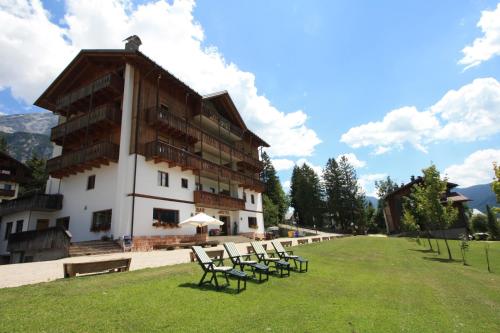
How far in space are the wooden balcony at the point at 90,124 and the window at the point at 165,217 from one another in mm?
7878

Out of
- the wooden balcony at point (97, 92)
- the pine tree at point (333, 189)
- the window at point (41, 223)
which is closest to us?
the wooden balcony at point (97, 92)

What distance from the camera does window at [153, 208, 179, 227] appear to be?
23.0m

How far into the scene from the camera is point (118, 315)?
543 centimetres

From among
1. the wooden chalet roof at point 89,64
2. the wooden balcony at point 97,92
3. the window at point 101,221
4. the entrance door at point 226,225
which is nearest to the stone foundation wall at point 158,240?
the window at point 101,221

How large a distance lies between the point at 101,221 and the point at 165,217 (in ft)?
15.6

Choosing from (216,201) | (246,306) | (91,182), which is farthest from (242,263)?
(216,201)

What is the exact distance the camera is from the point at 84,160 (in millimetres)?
23078

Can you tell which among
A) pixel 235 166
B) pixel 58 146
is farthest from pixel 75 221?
pixel 235 166

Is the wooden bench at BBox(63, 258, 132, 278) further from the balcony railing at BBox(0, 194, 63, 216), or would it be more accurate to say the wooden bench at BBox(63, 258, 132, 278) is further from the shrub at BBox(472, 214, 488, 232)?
the shrub at BBox(472, 214, 488, 232)

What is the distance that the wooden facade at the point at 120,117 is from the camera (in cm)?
2331

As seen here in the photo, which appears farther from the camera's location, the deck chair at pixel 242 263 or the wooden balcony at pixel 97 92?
the wooden balcony at pixel 97 92

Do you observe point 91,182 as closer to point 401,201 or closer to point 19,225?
point 19,225

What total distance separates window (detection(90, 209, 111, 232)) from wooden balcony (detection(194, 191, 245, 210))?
7.69 metres

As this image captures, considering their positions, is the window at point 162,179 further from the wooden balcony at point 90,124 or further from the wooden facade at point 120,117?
the wooden balcony at point 90,124
